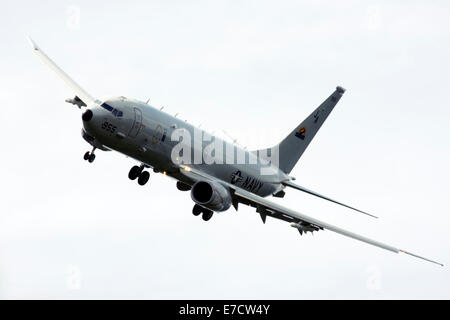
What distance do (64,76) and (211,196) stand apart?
1915 centimetres

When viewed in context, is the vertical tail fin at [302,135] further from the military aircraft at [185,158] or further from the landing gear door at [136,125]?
the landing gear door at [136,125]

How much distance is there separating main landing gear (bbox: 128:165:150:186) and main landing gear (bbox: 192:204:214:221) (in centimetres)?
490

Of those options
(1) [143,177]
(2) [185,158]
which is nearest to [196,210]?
(1) [143,177]

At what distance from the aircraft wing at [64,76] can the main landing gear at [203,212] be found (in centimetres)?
1127

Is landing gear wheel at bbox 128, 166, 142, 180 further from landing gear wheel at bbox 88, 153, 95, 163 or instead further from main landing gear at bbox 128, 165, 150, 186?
landing gear wheel at bbox 88, 153, 95, 163

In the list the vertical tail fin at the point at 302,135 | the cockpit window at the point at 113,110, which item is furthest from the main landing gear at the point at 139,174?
the vertical tail fin at the point at 302,135

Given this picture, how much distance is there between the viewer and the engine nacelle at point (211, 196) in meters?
58.1

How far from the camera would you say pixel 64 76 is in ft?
229

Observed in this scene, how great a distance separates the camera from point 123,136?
181 ft

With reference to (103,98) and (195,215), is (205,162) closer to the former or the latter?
(195,215)

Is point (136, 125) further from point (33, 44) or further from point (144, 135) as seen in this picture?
point (33, 44)

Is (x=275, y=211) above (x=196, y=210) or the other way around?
the other way around

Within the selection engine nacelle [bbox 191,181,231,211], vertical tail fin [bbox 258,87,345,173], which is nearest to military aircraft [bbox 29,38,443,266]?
engine nacelle [bbox 191,181,231,211]

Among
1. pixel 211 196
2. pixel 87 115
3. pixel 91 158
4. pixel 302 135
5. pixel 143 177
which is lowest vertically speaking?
pixel 211 196
